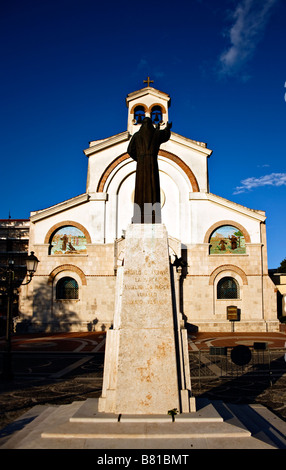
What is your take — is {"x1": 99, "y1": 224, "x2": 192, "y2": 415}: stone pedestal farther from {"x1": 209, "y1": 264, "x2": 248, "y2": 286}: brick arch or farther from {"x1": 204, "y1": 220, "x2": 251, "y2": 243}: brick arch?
{"x1": 204, "y1": 220, "x2": 251, "y2": 243}: brick arch

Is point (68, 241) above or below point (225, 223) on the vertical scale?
below

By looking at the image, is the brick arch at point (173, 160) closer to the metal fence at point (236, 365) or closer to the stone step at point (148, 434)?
the metal fence at point (236, 365)

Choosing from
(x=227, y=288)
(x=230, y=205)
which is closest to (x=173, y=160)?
(x=230, y=205)

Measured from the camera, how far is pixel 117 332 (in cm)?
651

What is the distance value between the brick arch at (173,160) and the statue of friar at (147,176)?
1840 centimetres

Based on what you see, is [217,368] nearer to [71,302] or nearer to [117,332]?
[117,332]

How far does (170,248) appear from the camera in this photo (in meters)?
24.4

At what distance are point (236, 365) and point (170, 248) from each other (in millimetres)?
11759

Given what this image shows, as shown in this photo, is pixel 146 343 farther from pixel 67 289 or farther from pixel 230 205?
pixel 230 205

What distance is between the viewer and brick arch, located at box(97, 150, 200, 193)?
1024 inches

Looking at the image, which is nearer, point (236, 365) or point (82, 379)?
point (82, 379)

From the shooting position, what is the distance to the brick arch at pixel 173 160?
26.0 m
